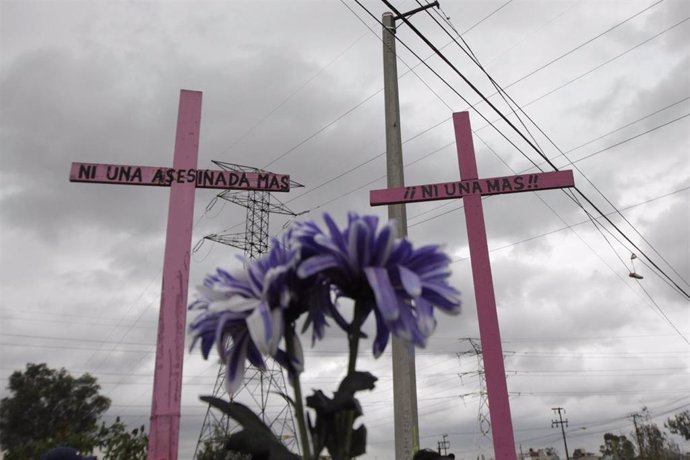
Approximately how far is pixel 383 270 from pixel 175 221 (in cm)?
324

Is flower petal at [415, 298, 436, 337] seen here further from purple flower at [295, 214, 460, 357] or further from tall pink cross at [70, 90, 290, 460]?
tall pink cross at [70, 90, 290, 460]

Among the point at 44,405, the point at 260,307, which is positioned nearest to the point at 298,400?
the point at 260,307

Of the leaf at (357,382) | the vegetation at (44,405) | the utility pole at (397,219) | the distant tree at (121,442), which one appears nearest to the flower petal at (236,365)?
the leaf at (357,382)

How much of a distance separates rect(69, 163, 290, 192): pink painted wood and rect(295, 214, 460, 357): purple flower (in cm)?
310

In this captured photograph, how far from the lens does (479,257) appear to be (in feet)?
16.3

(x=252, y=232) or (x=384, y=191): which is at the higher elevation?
(x=252, y=232)

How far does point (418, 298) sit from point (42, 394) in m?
28.7

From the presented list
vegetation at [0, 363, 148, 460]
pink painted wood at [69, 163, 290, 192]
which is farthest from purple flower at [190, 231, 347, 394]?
vegetation at [0, 363, 148, 460]

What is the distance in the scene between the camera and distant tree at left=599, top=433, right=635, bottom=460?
45.5 m

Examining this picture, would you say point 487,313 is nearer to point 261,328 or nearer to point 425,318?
point 425,318

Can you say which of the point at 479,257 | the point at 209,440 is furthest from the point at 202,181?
the point at 209,440

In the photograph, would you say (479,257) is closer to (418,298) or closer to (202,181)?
(202,181)

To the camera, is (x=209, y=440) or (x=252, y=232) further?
(x=252, y=232)

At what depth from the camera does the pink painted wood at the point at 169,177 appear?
14.1 ft
